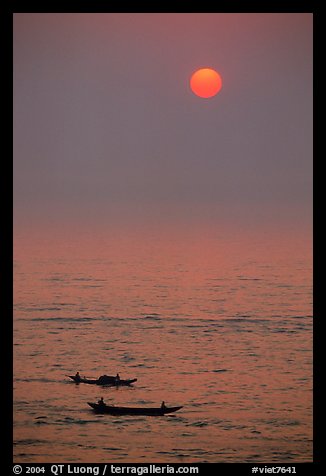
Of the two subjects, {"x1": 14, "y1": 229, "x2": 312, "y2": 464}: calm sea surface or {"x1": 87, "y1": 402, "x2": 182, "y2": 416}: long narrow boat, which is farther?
{"x1": 87, "y1": 402, "x2": 182, "y2": 416}: long narrow boat

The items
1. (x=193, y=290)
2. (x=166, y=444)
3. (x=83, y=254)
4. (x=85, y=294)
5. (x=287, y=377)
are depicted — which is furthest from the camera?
(x=83, y=254)

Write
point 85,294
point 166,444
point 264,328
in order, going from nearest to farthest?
point 166,444 < point 264,328 < point 85,294

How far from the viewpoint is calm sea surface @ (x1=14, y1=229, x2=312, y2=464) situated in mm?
7547

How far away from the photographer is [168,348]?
46.0 feet

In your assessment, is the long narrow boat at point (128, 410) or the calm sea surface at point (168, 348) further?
the long narrow boat at point (128, 410)

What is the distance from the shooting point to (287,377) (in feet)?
37.8

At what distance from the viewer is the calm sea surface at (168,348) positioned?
7547 millimetres

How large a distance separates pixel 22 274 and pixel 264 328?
22.4ft

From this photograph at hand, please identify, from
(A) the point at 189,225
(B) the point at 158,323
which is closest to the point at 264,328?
(B) the point at 158,323
